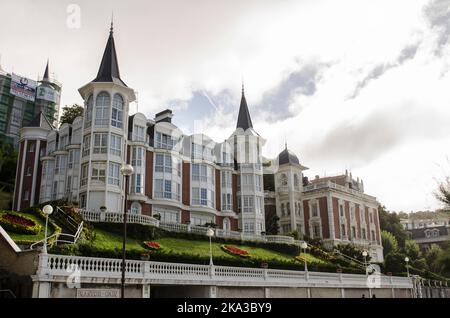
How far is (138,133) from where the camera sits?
5028 centimetres

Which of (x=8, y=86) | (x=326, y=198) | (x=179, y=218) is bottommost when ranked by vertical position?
(x=179, y=218)

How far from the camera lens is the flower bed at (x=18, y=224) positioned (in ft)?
89.3

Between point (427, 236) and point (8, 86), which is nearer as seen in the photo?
point (8, 86)

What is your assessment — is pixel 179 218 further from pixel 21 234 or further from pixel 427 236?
pixel 427 236

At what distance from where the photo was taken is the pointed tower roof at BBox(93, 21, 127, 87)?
4709 centimetres

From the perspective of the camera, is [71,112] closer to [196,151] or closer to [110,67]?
[110,67]

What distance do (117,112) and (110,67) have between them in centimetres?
501

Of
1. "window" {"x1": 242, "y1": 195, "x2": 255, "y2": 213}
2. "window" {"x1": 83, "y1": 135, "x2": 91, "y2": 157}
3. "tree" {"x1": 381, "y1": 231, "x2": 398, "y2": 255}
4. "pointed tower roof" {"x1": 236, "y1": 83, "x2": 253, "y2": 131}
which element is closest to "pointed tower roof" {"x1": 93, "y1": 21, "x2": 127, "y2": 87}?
"window" {"x1": 83, "y1": 135, "x2": 91, "y2": 157}

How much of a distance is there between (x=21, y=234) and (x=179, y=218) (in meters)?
25.4

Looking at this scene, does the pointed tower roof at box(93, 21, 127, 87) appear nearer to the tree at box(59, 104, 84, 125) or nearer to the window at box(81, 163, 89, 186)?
the window at box(81, 163, 89, 186)

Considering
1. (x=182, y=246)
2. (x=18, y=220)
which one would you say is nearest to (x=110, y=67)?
(x=182, y=246)

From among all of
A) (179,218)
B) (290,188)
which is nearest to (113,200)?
(179,218)

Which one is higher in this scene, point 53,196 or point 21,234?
point 53,196
